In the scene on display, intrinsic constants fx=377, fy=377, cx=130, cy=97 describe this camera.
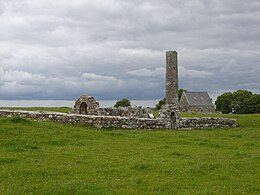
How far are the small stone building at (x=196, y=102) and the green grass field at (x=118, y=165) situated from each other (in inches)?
3205

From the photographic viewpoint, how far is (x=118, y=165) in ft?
46.8

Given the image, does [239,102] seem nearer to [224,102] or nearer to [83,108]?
[224,102]

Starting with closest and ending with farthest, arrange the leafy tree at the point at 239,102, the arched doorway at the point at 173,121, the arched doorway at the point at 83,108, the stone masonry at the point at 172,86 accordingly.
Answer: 1. the arched doorway at the point at 173,121
2. the stone masonry at the point at 172,86
3. the arched doorway at the point at 83,108
4. the leafy tree at the point at 239,102

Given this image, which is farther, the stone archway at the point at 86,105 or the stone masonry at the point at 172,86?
A: the stone archway at the point at 86,105

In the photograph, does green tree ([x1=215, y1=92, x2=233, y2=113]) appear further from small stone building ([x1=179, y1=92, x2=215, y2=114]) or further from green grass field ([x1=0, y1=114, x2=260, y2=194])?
green grass field ([x1=0, y1=114, x2=260, y2=194])

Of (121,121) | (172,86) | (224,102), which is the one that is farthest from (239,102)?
(121,121)

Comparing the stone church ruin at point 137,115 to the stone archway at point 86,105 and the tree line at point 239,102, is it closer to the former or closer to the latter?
the stone archway at point 86,105

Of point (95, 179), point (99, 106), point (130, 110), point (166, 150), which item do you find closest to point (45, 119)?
point (99, 106)

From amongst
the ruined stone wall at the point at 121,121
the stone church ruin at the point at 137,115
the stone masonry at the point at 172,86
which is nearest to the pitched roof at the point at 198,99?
the stone church ruin at the point at 137,115

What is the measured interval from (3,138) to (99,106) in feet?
53.2

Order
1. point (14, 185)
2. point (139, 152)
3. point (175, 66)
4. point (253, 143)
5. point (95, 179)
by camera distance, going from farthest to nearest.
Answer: point (175, 66), point (253, 143), point (139, 152), point (95, 179), point (14, 185)

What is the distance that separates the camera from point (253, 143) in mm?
21984

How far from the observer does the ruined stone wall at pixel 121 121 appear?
2884 cm

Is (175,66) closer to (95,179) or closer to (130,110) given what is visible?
(130,110)
